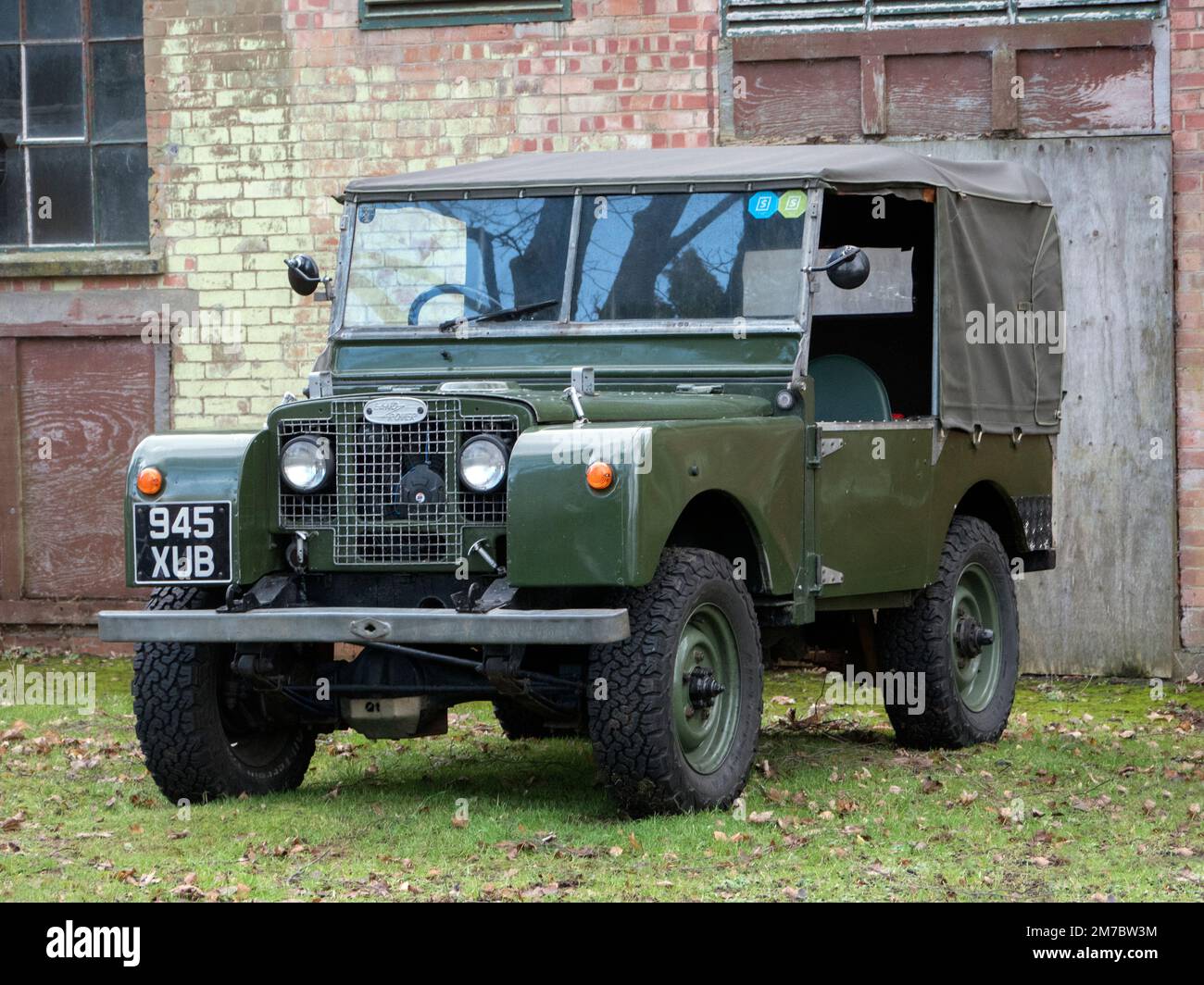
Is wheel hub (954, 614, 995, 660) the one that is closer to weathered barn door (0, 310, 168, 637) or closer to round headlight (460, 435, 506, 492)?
round headlight (460, 435, 506, 492)

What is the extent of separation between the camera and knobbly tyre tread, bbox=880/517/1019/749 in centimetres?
838

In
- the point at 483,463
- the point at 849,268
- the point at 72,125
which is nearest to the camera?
the point at 483,463

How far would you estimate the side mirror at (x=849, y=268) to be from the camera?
23.1ft

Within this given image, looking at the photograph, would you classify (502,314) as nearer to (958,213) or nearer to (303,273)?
(303,273)

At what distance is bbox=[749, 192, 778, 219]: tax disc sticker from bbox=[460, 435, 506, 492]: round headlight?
65.7 inches

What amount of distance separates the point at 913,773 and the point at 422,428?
262 cm

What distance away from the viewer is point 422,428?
658cm

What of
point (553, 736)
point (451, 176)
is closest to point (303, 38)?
point (451, 176)

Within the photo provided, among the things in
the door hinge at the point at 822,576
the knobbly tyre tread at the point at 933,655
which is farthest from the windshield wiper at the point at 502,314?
the knobbly tyre tread at the point at 933,655

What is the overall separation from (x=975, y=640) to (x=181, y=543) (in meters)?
3.70

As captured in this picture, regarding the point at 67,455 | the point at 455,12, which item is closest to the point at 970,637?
the point at 455,12

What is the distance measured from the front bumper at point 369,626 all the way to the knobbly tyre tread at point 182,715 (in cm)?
30

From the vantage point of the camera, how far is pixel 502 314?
764 cm

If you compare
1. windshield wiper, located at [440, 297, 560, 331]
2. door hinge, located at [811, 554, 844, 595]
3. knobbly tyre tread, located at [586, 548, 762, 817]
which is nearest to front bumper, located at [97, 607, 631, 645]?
knobbly tyre tread, located at [586, 548, 762, 817]
